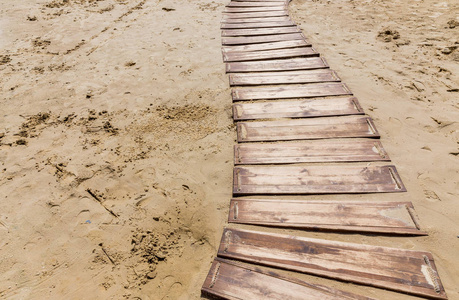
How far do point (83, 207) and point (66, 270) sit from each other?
2.14 feet

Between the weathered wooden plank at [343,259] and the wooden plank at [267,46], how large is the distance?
419 cm

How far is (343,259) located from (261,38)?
505cm

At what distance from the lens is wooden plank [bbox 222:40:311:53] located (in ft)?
18.1

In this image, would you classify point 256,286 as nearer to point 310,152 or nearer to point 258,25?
point 310,152

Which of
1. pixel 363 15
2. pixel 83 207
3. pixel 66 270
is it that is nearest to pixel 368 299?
pixel 66 270

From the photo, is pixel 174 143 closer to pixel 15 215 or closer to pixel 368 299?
pixel 15 215

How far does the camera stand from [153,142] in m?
3.53

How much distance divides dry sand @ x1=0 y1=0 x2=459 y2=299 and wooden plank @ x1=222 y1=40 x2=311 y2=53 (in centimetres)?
32

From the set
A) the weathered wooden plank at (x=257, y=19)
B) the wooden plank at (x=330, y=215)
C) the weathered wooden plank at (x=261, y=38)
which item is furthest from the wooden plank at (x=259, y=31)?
the wooden plank at (x=330, y=215)

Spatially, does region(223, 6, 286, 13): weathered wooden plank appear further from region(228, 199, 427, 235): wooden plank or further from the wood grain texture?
region(228, 199, 427, 235): wooden plank

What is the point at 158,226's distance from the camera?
103 inches

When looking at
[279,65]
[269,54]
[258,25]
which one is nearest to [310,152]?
[279,65]

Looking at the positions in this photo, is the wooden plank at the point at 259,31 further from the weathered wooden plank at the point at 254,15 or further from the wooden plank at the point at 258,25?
the weathered wooden plank at the point at 254,15

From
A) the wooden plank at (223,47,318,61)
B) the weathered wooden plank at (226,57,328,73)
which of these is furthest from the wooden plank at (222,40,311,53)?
the weathered wooden plank at (226,57,328,73)
